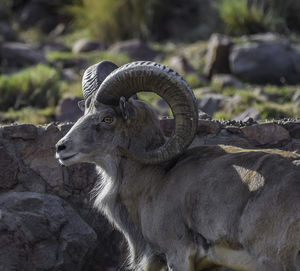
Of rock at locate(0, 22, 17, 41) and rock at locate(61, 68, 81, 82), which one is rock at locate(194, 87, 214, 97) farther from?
rock at locate(0, 22, 17, 41)

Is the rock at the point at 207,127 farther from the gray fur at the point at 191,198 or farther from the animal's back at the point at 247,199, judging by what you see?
the animal's back at the point at 247,199

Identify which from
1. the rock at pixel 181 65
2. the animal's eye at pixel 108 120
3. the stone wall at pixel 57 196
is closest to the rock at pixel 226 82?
the rock at pixel 181 65

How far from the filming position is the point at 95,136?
707 centimetres

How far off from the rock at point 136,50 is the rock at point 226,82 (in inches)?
122

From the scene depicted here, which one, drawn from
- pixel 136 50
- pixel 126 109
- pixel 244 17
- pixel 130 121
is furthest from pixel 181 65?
pixel 126 109

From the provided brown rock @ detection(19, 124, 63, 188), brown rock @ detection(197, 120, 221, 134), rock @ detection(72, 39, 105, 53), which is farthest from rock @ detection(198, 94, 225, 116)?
rock @ detection(72, 39, 105, 53)

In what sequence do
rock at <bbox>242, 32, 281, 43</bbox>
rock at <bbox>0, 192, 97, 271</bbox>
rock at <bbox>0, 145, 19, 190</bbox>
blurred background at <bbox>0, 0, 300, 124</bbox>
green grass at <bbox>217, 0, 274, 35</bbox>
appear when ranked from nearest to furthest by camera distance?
rock at <bbox>0, 192, 97, 271</bbox>, rock at <bbox>0, 145, 19, 190</bbox>, blurred background at <bbox>0, 0, 300, 124</bbox>, rock at <bbox>242, 32, 281, 43</bbox>, green grass at <bbox>217, 0, 274, 35</bbox>

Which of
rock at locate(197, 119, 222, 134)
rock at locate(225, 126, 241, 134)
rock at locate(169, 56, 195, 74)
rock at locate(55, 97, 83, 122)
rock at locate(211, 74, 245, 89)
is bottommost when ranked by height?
rock at locate(211, 74, 245, 89)

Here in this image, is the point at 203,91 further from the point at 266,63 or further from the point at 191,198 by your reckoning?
the point at 191,198

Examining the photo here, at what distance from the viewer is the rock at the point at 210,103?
1366 cm

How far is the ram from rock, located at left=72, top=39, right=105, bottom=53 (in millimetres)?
12922

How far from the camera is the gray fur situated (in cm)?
573

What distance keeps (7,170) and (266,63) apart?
10115 millimetres

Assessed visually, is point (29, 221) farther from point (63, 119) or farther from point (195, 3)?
point (195, 3)
